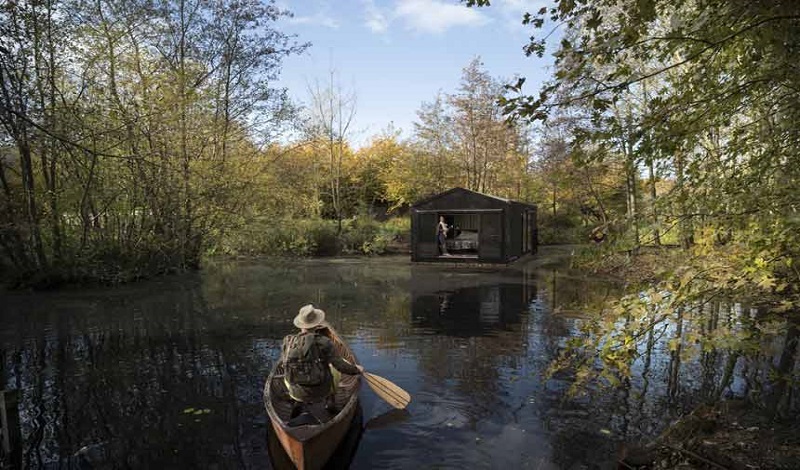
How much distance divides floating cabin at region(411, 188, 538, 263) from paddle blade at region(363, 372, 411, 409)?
51.1 ft

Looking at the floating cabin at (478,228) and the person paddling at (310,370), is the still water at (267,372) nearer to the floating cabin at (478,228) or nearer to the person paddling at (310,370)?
the person paddling at (310,370)

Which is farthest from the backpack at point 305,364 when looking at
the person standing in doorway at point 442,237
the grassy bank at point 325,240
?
the grassy bank at point 325,240

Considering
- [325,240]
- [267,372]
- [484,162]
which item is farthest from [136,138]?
[484,162]

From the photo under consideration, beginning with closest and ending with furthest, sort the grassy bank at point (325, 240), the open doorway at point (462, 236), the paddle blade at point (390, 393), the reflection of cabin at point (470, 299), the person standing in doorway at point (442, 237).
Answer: the paddle blade at point (390, 393)
the reflection of cabin at point (470, 299)
the person standing in doorway at point (442, 237)
the open doorway at point (462, 236)
the grassy bank at point (325, 240)

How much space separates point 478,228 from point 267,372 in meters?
15.9

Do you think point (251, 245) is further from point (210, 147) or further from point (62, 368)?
point (62, 368)

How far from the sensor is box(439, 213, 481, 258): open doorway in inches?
925

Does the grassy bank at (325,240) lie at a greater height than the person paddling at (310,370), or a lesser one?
greater

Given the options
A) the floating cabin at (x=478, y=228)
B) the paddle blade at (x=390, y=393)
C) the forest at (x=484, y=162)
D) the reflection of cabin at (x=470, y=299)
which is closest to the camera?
the forest at (x=484, y=162)

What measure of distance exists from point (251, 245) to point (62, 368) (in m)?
16.2

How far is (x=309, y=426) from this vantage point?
480 cm

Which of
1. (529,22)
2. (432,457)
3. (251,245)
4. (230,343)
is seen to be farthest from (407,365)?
(251,245)

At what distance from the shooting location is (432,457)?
543cm

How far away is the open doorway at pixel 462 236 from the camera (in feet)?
77.0
